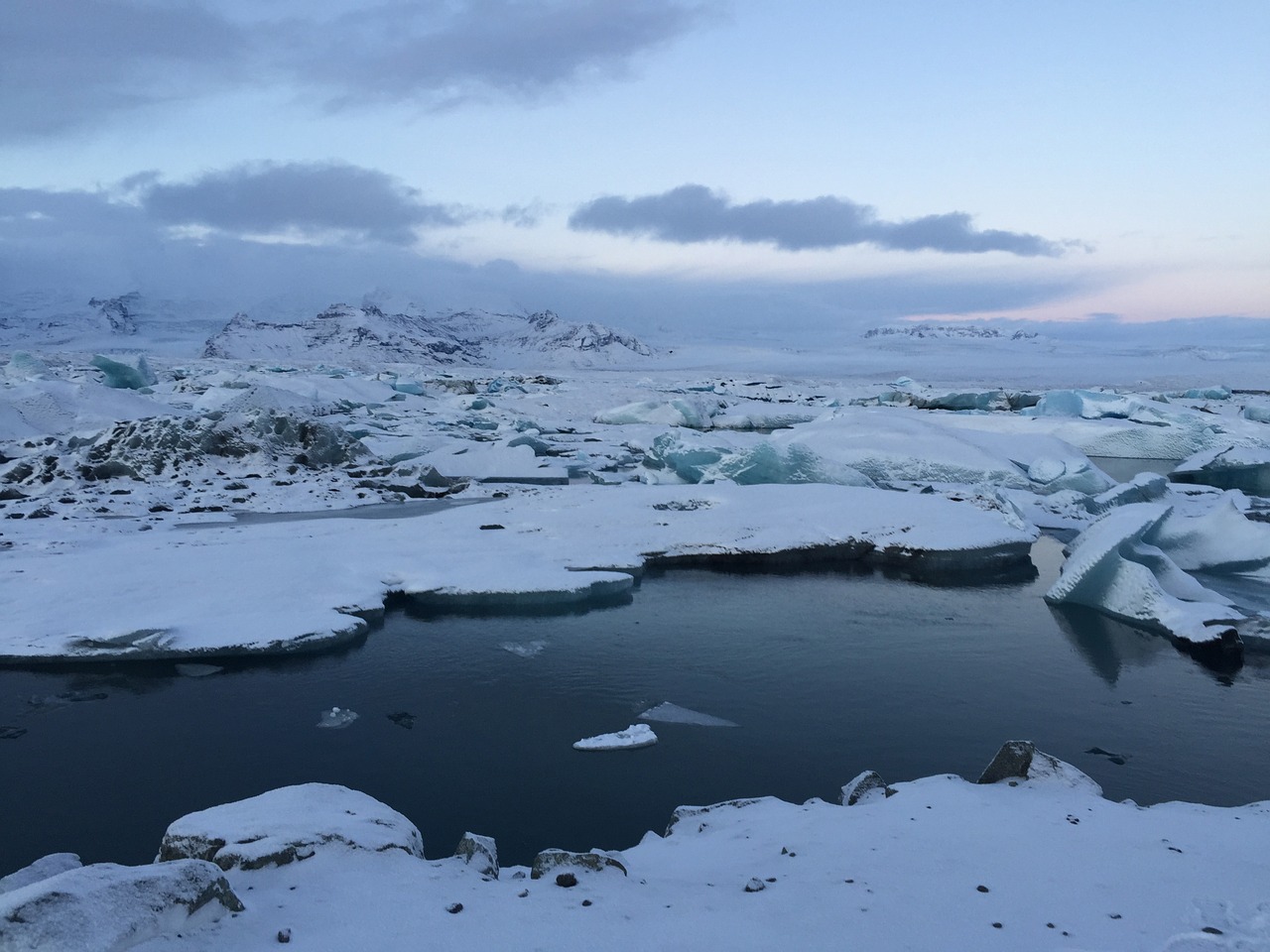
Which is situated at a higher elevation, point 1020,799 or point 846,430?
point 846,430

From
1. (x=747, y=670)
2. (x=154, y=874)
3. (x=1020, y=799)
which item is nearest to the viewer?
(x=154, y=874)

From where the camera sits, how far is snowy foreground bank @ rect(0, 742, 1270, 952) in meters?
2.17

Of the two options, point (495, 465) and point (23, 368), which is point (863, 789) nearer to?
point (495, 465)

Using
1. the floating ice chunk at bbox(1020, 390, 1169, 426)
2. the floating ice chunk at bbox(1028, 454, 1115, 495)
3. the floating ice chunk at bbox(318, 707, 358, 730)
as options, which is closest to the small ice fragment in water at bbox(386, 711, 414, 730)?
the floating ice chunk at bbox(318, 707, 358, 730)

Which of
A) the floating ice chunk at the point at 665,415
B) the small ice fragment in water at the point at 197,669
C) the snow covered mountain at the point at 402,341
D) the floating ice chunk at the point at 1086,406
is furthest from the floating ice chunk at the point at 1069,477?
the snow covered mountain at the point at 402,341

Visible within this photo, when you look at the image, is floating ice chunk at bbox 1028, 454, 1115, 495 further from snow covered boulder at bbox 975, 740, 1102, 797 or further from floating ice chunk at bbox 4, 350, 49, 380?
floating ice chunk at bbox 4, 350, 49, 380

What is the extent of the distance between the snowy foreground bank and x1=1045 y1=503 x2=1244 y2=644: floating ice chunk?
3094mm

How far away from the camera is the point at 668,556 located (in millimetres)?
7855

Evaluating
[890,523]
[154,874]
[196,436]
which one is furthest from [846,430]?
[154,874]

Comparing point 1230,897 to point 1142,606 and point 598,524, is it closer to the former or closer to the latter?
point 1142,606

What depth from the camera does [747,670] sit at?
5418 mm

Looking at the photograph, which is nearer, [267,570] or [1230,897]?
[1230,897]

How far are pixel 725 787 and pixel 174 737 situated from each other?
115 inches

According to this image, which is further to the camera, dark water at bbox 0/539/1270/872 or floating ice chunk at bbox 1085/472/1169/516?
floating ice chunk at bbox 1085/472/1169/516
